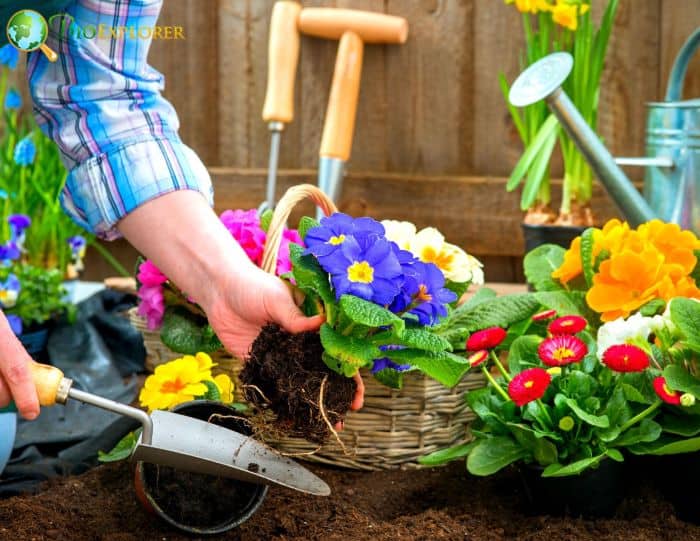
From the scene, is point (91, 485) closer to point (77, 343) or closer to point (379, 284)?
point (379, 284)

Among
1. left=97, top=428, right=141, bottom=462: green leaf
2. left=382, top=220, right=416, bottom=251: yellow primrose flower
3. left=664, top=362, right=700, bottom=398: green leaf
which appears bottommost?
left=97, top=428, right=141, bottom=462: green leaf

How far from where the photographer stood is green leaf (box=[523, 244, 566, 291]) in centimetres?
176

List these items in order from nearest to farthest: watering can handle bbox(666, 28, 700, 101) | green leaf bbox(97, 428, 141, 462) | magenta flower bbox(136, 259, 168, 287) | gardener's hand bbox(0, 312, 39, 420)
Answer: gardener's hand bbox(0, 312, 39, 420) → green leaf bbox(97, 428, 141, 462) → magenta flower bbox(136, 259, 168, 287) → watering can handle bbox(666, 28, 700, 101)

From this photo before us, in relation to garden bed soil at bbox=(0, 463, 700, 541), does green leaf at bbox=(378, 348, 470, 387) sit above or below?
above

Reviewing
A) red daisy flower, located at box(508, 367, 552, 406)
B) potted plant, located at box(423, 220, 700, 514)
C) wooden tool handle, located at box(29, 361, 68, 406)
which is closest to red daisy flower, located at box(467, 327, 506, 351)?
potted plant, located at box(423, 220, 700, 514)

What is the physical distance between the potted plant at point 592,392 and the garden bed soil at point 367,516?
0.06 metres

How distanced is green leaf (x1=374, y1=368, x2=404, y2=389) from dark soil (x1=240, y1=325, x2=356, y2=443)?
234 mm

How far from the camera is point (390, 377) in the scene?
1.54 metres

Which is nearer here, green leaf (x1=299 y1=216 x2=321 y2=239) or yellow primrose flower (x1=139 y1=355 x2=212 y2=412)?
green leaf (x1=299 y1=216 x2=321 y2=239)

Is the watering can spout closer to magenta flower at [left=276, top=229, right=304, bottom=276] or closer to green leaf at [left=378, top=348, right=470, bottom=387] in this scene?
magenta flower at [left=276, top=229, right=304, bottom=276]

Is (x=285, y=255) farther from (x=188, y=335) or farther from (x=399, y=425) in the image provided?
(x=399, y=425)

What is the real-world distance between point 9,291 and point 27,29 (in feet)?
4.07

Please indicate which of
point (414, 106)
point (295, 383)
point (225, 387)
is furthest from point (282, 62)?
point (295, 383)

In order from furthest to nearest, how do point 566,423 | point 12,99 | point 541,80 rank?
point 12,99 < point 541,80 < point 566,423
